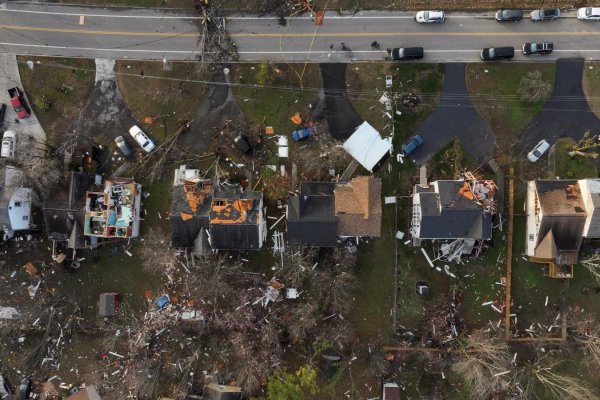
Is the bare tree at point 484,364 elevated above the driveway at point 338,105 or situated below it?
below

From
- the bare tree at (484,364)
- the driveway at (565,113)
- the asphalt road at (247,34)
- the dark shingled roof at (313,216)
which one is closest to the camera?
the dark shingled roof at (313,216)

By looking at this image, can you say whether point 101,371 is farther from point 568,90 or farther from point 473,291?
point 568,90

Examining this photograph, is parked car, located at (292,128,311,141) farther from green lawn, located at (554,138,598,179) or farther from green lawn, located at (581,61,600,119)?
green lawn, located at (581,61,600,119)

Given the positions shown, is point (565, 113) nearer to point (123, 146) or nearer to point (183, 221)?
point (183, 221)

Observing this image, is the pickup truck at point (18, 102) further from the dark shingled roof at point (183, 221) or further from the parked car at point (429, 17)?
the parked car at point (429, 17)

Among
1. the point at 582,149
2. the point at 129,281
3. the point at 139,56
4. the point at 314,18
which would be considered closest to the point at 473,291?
the point at 582,149

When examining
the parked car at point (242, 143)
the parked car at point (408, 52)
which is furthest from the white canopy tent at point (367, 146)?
the parked car at point (242, 143)

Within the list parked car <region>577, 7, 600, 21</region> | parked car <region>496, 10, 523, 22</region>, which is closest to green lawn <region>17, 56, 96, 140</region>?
parked car <region>496, 10, 523, 22</region>
